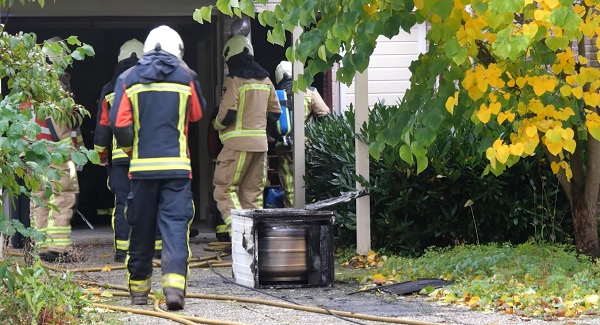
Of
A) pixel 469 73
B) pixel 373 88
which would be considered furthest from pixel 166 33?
pixel 373 88

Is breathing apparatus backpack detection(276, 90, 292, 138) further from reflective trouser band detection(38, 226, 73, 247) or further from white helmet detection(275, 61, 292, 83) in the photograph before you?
reflective trouser band detection(38, 226, 73, 247)

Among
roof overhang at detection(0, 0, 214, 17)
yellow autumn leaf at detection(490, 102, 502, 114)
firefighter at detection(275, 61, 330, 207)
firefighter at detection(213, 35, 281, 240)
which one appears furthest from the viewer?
roof overhang at detection(0, 0, 214, 17)

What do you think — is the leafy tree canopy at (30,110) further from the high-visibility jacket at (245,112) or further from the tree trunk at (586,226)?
the tree trunk at (586,226)

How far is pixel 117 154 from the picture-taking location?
1041cm

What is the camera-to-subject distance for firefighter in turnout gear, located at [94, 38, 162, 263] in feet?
32.7

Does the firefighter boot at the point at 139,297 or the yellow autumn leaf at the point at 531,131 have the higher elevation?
the yellow autumn leaf at the point at 531,131

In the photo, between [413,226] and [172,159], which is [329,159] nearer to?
[413,226]

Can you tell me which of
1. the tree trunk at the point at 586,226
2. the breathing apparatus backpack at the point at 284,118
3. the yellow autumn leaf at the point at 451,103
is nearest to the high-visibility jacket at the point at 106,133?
the breathing apparatus backpack at the point at 284,118

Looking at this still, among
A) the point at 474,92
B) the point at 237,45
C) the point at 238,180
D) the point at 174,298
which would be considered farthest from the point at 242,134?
the point at 474,92

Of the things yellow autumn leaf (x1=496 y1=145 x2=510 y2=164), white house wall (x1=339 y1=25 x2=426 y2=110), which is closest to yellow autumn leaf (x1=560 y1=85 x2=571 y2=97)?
yellow autumn leaf (x1=496 y1=145 x2=510 y2=164)

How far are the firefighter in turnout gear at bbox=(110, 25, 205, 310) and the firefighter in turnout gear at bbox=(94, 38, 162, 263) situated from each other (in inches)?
79.9

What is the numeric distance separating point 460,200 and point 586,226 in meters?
1.52

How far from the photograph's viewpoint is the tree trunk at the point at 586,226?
9484 mm

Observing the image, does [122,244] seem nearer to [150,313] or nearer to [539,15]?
[150,313]
